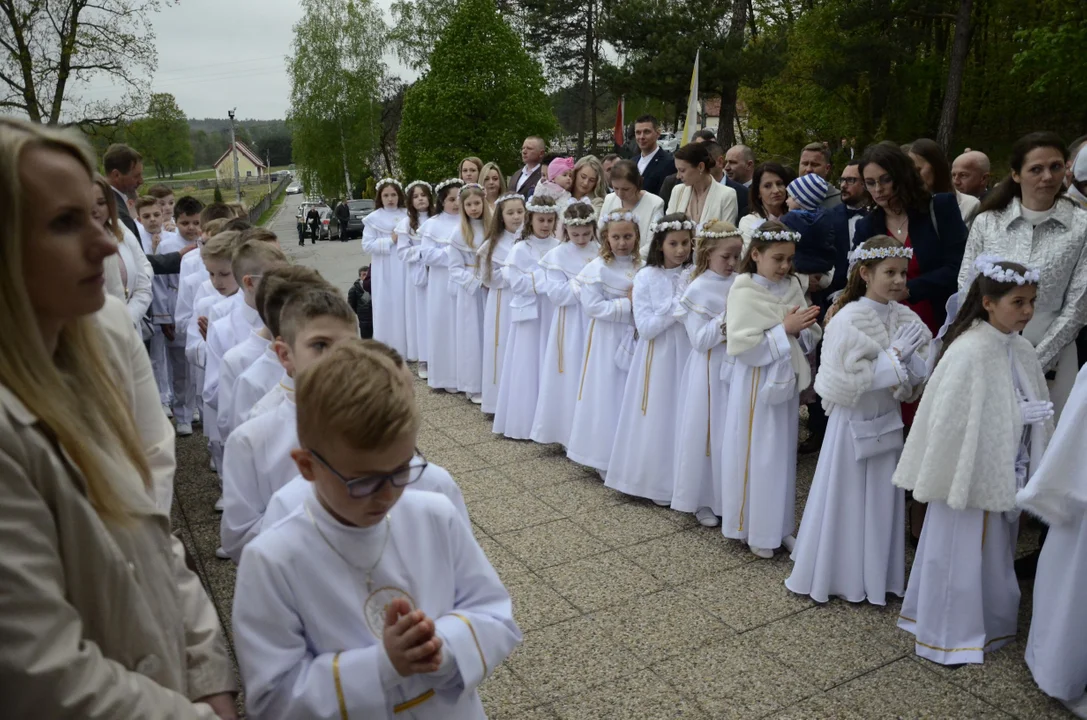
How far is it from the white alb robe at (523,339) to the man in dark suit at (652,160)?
5.25 feet

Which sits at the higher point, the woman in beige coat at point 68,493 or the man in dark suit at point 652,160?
the man in dark suit at point 652,160

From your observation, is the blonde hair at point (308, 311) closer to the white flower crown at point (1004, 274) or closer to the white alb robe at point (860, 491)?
the white alb robe at point (860, 491)

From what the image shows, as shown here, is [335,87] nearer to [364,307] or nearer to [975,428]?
[364,307]

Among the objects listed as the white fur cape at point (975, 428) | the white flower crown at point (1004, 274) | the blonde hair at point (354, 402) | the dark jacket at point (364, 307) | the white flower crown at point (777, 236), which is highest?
the white flower crown at point (777, 236)

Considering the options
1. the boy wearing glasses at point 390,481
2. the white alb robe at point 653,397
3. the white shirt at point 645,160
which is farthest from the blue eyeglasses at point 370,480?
the white shirt at point 645,160

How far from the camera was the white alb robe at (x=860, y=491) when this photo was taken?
14.9ft

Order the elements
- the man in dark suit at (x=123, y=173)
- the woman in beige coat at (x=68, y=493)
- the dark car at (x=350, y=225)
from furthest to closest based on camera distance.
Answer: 1. the dark car at (x=350, y=225)
2. the man in dark suit at (x=123, y=173)
3. the woman in beige coat at (x=68, y=493)

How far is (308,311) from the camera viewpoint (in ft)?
10.3

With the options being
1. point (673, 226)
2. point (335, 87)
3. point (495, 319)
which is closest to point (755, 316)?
point (673, 226)

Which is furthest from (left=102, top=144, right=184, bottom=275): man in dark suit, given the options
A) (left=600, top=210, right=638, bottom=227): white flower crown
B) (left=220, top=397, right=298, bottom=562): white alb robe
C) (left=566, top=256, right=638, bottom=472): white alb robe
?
(left=220, top=397, right=298, bottom=562): white alb robe

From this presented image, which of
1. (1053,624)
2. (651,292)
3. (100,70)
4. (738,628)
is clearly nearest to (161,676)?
(738,628)

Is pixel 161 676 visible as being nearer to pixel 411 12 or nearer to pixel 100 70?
pixel 100 70

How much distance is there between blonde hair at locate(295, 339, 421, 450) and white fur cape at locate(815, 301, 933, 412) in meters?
3.04

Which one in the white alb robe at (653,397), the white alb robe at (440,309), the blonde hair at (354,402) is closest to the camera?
the blonde hair at (354,402)
